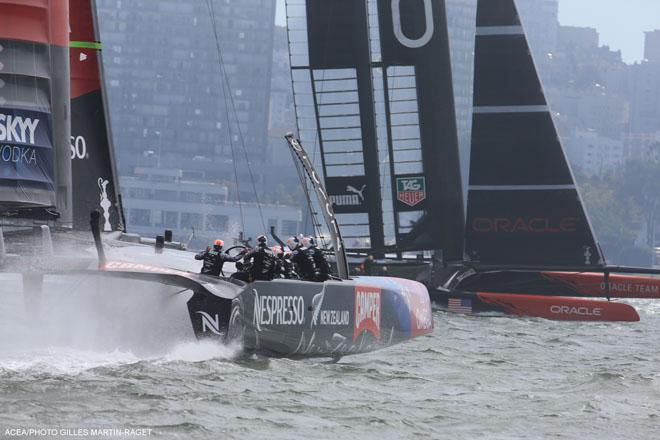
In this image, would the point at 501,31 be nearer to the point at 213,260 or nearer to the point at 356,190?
the point at 356,190

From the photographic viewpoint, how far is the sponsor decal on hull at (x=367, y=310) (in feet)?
35.8

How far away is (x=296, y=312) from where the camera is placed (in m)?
9.91

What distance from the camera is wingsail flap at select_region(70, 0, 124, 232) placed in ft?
39.4

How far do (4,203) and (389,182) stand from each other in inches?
345

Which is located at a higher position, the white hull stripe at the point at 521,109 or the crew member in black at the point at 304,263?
the white hull stripe at the point at 521,109

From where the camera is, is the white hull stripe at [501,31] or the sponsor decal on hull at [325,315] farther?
the white hull stripe at [501,31]

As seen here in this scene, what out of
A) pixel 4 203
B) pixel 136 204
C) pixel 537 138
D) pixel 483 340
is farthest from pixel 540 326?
pixel 136 204

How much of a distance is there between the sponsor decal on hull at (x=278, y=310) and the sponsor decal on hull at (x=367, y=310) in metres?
0.99

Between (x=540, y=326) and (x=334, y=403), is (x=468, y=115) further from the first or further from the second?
(x=334, y=403)

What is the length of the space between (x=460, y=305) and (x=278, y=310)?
298 inches

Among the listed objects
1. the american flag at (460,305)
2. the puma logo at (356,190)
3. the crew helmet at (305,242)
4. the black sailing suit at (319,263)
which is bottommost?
the american flag at (460,305)

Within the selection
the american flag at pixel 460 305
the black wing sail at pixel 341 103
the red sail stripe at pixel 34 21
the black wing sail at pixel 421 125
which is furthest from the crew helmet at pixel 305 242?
the black wing sail at pixel 421 125

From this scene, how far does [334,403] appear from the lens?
847 cm

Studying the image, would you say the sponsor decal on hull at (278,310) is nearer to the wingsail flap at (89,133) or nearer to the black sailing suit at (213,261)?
the black sailing suit at (213,261)
